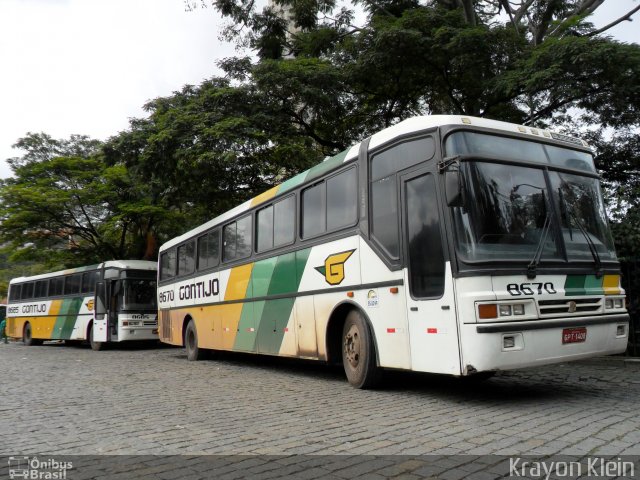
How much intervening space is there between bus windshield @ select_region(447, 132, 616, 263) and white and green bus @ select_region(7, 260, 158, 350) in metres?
15.8

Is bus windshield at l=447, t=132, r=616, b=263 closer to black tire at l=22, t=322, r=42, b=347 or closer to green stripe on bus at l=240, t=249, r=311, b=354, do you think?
green stripe on bus at l=240, t=249, r=311, b=354

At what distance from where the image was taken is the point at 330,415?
5859 millimetres

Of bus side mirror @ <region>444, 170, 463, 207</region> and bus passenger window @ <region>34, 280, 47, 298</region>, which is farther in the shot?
bus passenger window @ <region>34, 280, 47, 298</region>

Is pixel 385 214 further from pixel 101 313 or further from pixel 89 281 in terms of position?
pixel 89 281

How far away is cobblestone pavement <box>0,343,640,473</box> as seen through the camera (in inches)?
180

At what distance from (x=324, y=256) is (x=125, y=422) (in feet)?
12.4

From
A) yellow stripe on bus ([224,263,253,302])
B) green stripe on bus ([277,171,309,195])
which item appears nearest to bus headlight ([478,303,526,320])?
green stripe on bus ([277,171,309,195])

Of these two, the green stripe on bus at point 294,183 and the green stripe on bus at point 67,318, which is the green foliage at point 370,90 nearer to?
the green stripe on bus at point 294,183

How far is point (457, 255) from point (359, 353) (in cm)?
233


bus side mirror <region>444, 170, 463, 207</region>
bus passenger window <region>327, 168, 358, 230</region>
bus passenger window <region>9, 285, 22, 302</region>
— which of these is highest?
bus passenger window <region>9, 285, 22, 302</region>

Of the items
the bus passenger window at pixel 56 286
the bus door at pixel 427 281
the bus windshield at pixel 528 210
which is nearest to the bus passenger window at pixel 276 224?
the bus door at pixel 427 281

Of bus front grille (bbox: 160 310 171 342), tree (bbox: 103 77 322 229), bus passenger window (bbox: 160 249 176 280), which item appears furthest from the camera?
bus front grille (bbox: 160 310 171 342)

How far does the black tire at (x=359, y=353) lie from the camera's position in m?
7.26

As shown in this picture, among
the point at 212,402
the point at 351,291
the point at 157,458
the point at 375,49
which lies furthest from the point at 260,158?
the point at 157,458
